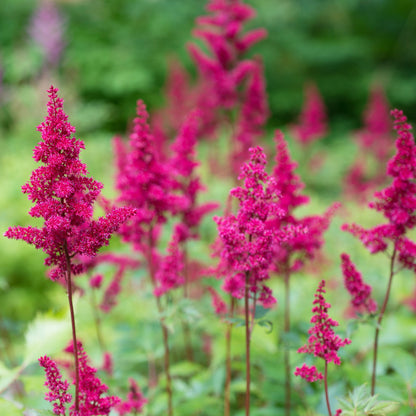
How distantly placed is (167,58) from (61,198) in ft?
36.6

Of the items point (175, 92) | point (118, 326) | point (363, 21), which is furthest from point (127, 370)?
point (363, 21)

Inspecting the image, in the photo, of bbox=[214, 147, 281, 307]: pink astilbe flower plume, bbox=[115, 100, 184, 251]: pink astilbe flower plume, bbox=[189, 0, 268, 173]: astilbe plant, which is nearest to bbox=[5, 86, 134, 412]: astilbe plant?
bbox=[214, 147, 281, 307]: pink astilbe flower plume

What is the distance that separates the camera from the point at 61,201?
4.57ft

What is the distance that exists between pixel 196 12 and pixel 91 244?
12926 mm

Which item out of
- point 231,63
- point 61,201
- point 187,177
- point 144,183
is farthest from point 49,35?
point 61,201

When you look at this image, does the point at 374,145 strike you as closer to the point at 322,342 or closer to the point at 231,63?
the point at 231,63

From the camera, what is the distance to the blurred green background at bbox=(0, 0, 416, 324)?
36.3 ft

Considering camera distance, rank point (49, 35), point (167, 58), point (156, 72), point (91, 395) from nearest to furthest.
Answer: point (91, 395) → point (49, 35) → point (167, 58) → point (156, 72)

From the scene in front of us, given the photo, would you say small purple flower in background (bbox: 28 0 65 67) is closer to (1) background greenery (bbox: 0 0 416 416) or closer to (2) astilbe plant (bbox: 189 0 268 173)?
(1) background greenery (bbox: 0 0 416 416)

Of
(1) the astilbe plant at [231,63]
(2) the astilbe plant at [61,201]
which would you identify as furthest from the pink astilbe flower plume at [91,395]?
(1) the astilbe plant at [231,63]

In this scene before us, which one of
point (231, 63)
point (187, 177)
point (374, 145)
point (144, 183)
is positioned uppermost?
point (374, 145)

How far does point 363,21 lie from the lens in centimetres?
1520

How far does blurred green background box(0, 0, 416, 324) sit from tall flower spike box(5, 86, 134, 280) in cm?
822

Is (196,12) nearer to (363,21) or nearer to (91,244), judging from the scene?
(363,21)
